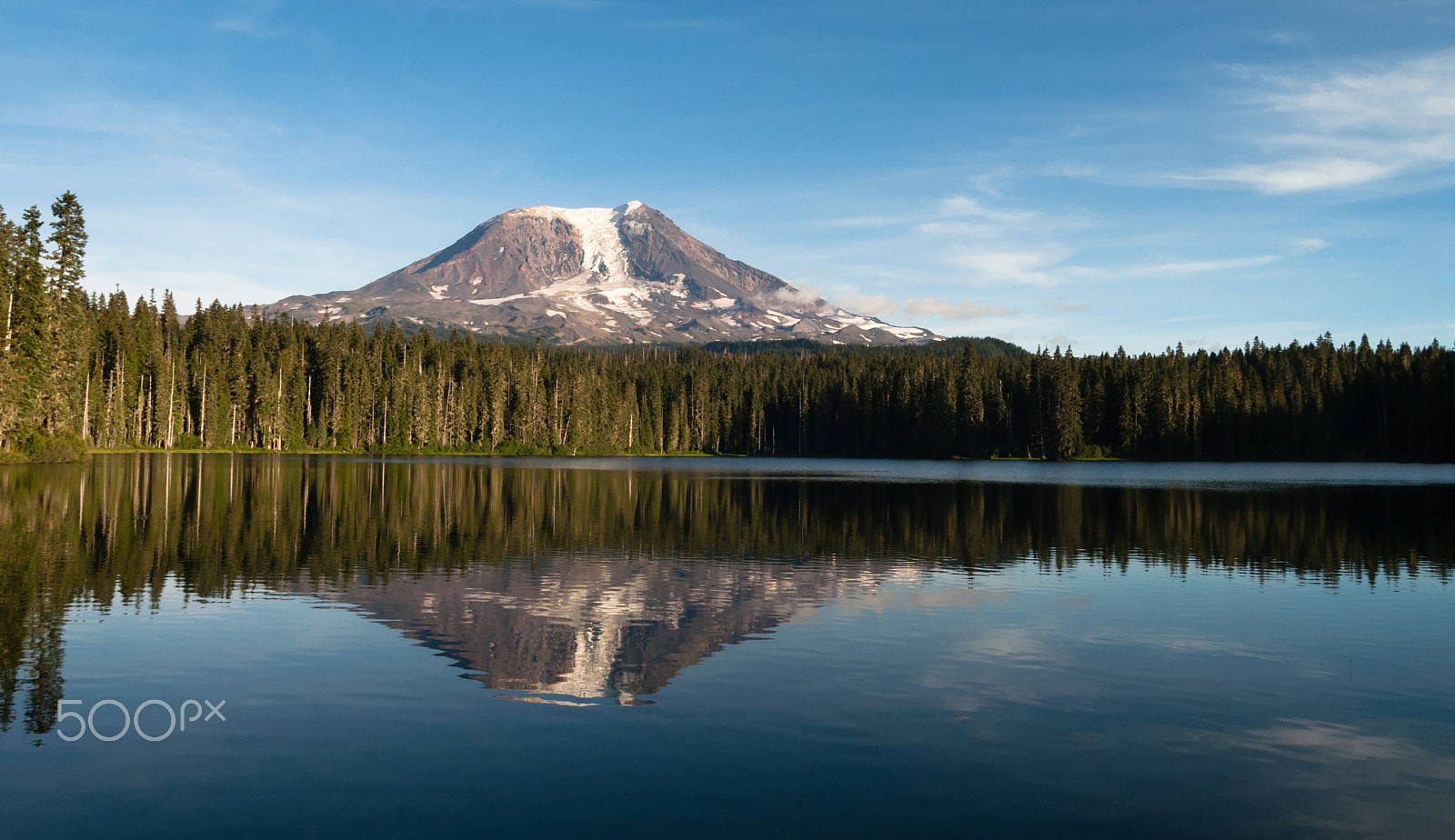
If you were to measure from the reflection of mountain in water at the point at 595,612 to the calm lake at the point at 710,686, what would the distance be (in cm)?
14

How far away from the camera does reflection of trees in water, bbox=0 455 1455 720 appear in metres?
25.9

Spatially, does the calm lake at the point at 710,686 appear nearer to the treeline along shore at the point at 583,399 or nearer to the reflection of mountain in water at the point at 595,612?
the reflection of mountain in water at the point at 595,612

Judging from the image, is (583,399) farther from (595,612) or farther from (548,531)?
(595,612)

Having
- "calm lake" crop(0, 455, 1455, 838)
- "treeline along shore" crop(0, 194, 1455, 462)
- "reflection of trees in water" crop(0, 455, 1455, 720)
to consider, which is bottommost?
"calm lake" crop(0, 455, 1455, 838)

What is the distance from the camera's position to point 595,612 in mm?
22281

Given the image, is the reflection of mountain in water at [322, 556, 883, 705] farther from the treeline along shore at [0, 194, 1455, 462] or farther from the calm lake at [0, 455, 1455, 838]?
the treeline along shore at [0, 194, 1455, 462]

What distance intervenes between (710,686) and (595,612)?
274 inches

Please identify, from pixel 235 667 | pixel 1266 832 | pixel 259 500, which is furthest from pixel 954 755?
pixel 259 500

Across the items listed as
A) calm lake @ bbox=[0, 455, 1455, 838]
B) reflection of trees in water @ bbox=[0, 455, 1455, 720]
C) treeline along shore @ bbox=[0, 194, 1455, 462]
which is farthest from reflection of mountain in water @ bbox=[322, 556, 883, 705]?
treeline along shore @ bbox=[0, 194, 1455, 462]

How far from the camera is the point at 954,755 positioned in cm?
1249

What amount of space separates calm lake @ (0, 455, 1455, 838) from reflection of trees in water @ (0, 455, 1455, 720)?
32 centimetres

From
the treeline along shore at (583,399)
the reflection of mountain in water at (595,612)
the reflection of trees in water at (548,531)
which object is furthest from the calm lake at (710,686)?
the treeline along shore at (583,399)

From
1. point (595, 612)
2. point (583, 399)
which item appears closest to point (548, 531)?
point (595, 612)

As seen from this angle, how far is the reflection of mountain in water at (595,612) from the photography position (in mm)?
17016
